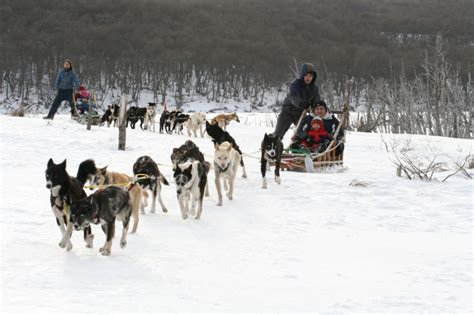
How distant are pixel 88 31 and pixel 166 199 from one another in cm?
10213

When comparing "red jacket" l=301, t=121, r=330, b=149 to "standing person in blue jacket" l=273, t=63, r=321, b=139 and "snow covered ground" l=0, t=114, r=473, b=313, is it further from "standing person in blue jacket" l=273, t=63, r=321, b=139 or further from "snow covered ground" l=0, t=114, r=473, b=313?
"snow covered ground" l=0, t=114, r=473, b=313

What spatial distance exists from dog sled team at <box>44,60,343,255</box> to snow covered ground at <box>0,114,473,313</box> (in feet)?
0.64

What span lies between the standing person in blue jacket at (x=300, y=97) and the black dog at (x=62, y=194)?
605cm

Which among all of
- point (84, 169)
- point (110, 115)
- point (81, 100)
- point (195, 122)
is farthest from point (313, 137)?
point (81, 100)

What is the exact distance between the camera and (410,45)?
4163 inches

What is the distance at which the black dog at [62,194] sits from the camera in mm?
4609

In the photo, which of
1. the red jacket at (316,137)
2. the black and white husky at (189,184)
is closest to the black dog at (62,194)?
the black and white husky at (189,184)

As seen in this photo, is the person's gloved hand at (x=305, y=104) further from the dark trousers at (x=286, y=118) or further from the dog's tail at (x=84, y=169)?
the dog's tail at (x=84, y=169)

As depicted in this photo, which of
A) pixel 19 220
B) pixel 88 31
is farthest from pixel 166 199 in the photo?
pixel 88 31

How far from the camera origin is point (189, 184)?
6.08 m

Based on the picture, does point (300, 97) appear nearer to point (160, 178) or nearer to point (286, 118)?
point (286, 118)

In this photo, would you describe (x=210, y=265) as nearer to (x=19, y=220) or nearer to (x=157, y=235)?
(x=157, y=235)

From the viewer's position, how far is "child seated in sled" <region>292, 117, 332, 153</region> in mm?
10387

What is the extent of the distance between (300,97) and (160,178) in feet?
16.0
